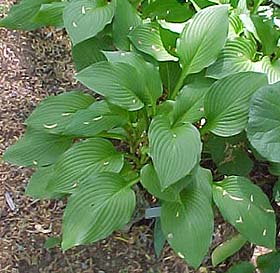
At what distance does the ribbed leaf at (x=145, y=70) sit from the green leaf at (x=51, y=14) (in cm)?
29

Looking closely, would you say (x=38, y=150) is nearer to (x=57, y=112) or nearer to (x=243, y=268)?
(x=57, y=112)

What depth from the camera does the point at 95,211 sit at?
1.60 meters

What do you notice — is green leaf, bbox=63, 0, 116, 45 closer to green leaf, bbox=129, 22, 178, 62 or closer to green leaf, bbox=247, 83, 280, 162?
green leaf, bbox=129, 22, 178, 62

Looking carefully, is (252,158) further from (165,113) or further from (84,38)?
(84,38)

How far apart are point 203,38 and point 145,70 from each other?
6.9 inches

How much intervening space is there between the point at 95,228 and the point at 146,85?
0.40 m

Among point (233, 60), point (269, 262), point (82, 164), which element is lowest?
point (269, 262)

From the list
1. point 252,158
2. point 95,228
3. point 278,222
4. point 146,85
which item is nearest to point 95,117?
point 146,85

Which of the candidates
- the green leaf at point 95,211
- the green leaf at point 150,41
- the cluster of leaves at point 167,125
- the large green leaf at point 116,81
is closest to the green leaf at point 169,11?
the cluster of leaves at point 167,125

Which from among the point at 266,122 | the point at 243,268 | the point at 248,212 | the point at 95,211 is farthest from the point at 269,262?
the point at 95,211

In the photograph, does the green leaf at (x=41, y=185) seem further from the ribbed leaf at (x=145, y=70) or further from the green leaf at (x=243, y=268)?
the green leaf at (x=243, y=268)

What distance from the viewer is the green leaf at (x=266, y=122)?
64.0 inches

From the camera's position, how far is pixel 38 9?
2.02 meters

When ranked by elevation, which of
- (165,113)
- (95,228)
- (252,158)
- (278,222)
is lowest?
(278,222)
